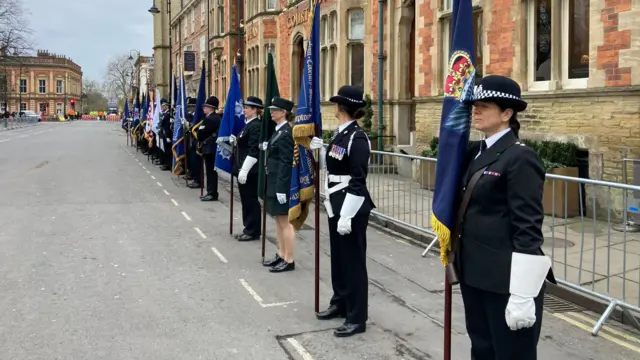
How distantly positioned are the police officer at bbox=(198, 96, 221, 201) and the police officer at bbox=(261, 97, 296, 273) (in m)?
5.65

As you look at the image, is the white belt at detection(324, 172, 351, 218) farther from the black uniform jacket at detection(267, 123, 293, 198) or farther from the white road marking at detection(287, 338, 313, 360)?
the black uniform jacket at detection(267, 123, 293, 198)

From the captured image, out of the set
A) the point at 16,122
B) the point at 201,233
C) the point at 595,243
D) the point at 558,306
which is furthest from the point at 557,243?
the point at 16,122

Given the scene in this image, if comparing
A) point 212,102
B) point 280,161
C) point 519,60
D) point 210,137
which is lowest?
point 280,161

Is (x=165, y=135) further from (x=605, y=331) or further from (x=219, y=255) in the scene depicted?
(x=605, y=331)

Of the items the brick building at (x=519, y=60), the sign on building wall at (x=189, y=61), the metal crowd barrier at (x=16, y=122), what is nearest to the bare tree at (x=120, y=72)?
the metal crowd barrier at (x=16, y=122)

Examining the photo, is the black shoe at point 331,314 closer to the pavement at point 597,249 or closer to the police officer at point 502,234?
the police officer at point 502,234

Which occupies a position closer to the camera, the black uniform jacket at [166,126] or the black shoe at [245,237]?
the black shoe at [245,237]

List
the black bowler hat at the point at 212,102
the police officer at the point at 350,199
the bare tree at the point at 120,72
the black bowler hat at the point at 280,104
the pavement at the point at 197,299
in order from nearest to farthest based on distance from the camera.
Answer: the pavement at the point at 197,299 → the police officer at the point at 350,199 → the black bowler hat at the point at 280,104 → the black bowler hat at the point at 212,102 → the bare tree at the point at 120,72

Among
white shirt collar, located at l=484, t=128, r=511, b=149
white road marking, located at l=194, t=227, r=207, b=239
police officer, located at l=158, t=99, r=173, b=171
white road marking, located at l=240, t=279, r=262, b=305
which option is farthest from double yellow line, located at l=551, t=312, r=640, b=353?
police officer, located at l=158, t=99, r=173, b=171

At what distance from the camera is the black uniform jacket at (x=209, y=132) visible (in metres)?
13.1

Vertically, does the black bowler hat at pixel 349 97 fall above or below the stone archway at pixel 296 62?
below

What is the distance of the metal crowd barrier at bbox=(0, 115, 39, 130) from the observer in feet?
220

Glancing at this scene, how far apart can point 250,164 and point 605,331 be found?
16.9 ft

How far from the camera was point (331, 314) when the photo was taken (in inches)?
224
